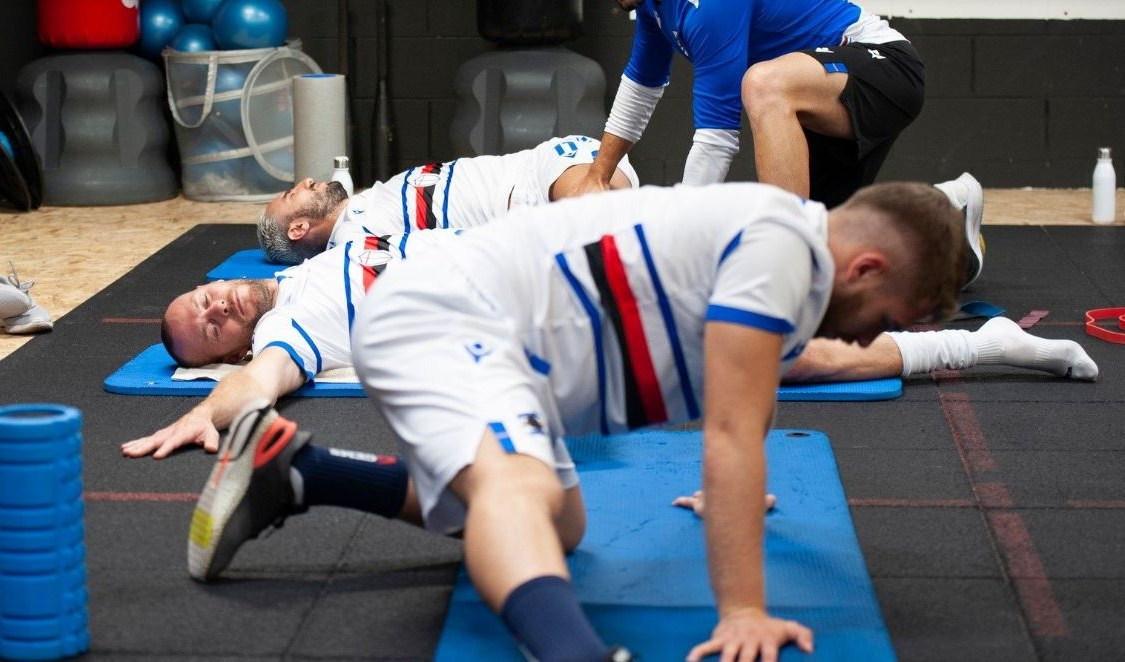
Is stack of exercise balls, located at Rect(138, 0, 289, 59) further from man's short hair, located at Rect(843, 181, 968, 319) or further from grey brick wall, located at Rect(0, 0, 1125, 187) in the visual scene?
man's short hair, located at Rect(843, 181, 968, 319)

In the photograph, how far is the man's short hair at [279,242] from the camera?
4363 mm

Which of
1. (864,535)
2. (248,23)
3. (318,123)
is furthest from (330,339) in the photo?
(248,23)

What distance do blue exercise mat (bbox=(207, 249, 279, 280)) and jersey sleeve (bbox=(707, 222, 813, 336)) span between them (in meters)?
2.75

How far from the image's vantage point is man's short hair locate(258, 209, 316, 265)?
436 centimetres

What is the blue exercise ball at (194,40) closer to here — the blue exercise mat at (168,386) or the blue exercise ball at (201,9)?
the blue exercise ball at (201,9)

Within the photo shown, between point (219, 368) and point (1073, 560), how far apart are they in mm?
1972

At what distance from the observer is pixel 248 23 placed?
5.62 meters

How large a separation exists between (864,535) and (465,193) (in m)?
2.11

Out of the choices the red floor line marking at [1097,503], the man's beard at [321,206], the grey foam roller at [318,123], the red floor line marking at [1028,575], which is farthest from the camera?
the grey foam roller at [318,123]

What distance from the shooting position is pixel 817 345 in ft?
11.0

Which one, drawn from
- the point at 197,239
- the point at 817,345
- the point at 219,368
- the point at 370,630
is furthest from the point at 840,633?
the point at 197,239

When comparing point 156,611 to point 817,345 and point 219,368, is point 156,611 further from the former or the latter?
point 817,345

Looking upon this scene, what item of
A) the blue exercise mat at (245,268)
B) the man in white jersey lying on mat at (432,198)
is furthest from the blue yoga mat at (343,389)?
the blue exercise mat at (245,268)

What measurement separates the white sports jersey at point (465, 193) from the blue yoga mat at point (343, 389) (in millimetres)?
884
